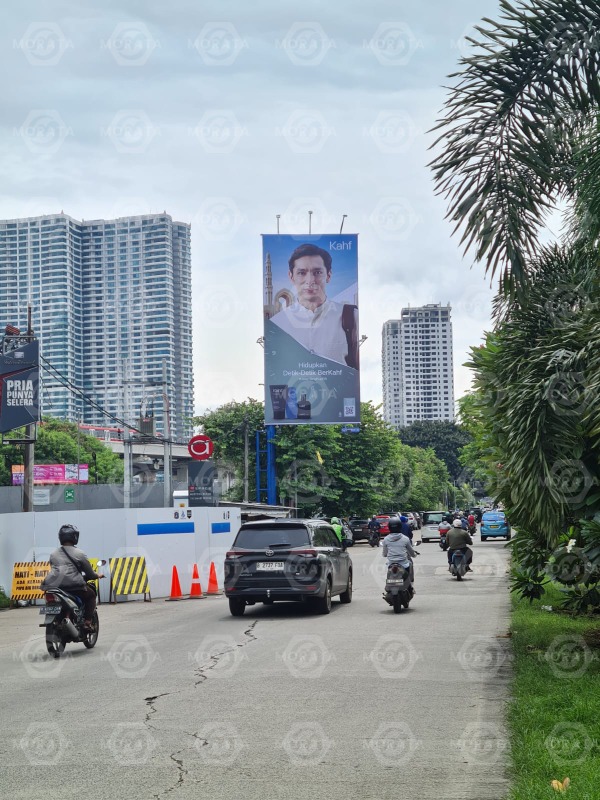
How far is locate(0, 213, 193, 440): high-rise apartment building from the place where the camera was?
96.0 meters

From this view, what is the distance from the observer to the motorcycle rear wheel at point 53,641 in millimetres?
12789

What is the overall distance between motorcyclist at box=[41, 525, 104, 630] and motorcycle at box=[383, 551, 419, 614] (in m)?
5.82

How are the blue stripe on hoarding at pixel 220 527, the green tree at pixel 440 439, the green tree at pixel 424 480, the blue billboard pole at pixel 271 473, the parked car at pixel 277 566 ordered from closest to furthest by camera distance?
the parked car at pixel 277 566 < the blue stripe on hoarding at pixel 220 527 < the blue billboard pole at pixel 271 473 < the green tree at pixel 424 480 < the green tree at pixel 440 439

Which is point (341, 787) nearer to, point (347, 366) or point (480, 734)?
point (480, 734)

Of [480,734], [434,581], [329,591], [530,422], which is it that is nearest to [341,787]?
[480,734]

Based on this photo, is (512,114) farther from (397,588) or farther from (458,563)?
(458,563)

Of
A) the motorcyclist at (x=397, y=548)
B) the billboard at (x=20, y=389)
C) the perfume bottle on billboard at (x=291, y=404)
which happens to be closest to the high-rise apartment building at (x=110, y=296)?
the perfume bottle on billboard at (x=291, y=404)

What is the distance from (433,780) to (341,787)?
603 mm

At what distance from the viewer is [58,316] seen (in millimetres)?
96688

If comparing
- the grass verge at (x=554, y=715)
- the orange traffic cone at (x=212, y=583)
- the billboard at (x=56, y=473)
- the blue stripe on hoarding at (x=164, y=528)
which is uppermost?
the billboard at (x=56, y=473)

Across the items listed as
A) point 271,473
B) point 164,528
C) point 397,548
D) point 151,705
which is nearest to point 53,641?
point 151,705

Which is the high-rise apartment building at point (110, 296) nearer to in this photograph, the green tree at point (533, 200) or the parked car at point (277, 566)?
the parked car at point (277, 566)

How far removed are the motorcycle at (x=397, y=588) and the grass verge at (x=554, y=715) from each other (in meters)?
3.99

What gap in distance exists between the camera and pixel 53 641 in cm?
1283
